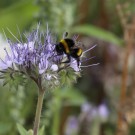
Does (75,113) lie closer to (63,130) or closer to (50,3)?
(63,130)

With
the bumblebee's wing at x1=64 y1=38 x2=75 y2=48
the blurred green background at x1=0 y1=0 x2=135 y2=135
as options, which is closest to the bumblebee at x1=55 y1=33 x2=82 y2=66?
the bumblebee's wing at x1=64 y1=38 x2=75 y2=48

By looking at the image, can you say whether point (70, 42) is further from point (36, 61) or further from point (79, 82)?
point (79, 82)

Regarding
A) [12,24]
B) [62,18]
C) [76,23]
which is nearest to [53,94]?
[62,18]

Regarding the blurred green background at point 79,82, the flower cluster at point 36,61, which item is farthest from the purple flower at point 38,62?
the blurred green background at point 79,82

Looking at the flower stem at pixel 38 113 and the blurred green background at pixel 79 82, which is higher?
the blurred green background at pixel 79 82

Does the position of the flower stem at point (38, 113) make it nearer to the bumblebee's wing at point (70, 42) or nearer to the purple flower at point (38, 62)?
the purple flower at point (38, 62)

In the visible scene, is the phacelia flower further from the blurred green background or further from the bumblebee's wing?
the blurred green background

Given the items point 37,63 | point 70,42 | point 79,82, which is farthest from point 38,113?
point 79,82
